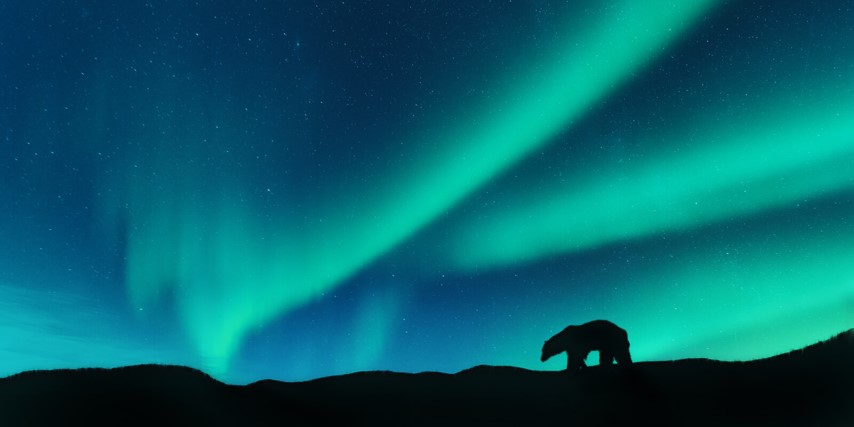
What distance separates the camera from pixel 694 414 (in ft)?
35.9

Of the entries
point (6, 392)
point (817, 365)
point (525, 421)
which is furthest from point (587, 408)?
point (6, 392)

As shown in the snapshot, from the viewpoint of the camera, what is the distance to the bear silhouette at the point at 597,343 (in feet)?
56.5

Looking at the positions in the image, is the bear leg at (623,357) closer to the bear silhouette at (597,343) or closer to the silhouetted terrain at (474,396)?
the bear silhouette at (597,343)

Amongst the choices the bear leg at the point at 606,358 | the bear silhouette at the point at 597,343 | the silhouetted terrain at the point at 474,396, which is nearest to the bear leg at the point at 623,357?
the bear silhouette at the point at 597,343

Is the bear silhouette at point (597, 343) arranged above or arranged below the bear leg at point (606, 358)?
above

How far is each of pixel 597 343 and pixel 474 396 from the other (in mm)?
6866

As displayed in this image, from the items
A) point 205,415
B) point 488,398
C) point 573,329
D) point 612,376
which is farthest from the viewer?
point 573,329

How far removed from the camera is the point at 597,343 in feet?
57.5

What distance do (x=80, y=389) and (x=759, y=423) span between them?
12410 mm

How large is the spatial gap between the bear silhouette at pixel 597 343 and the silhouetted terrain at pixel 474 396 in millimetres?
3806

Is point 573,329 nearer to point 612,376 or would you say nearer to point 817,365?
point 612,376

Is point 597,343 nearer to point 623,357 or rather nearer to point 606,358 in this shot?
point 606,358

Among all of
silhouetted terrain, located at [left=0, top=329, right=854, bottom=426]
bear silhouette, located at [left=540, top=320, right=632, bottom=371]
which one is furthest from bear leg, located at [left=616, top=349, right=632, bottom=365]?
silhouetted terrain, located at [left=0, top=329, right=854, bottom=426]

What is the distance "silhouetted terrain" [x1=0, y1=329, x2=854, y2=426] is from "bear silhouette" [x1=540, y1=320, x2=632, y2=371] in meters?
3.81
